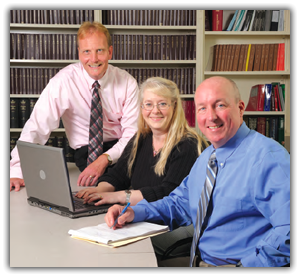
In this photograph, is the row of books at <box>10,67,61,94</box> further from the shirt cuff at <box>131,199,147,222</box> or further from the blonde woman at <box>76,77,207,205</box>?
the shirt cuff at <box>131,199,147,222</box>

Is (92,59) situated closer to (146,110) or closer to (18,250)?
(146,110)

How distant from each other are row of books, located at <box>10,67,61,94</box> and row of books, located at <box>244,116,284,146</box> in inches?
79.0

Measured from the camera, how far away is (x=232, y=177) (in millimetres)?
1246

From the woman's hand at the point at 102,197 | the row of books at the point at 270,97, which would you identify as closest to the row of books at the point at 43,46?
the row of books at the point at 270,97

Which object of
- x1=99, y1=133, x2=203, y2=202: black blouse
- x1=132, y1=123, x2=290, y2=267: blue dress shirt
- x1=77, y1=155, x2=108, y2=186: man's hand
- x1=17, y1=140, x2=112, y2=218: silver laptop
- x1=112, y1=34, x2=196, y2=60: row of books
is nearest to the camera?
x1=132, y1=123, x2=290, y2=267: blue dress shirt

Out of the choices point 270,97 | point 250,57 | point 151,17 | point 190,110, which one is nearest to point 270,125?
point 270,97

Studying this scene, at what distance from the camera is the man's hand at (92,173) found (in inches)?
78.3

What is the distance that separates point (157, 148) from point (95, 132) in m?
0.60

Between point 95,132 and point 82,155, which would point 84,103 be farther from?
point 82,155

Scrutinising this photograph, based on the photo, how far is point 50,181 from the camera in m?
1.47

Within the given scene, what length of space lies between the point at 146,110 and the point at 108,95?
681 millimetres

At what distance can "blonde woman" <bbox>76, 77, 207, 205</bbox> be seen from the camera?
1.81m

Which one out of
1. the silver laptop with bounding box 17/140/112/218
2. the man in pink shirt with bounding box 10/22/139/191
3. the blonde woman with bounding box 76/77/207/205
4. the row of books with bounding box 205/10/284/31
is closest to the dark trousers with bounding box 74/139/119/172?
the man in pink shirt with bounding box 10/22/139/191

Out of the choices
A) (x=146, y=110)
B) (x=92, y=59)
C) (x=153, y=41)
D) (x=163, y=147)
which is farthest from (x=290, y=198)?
(x=153, y=41)
